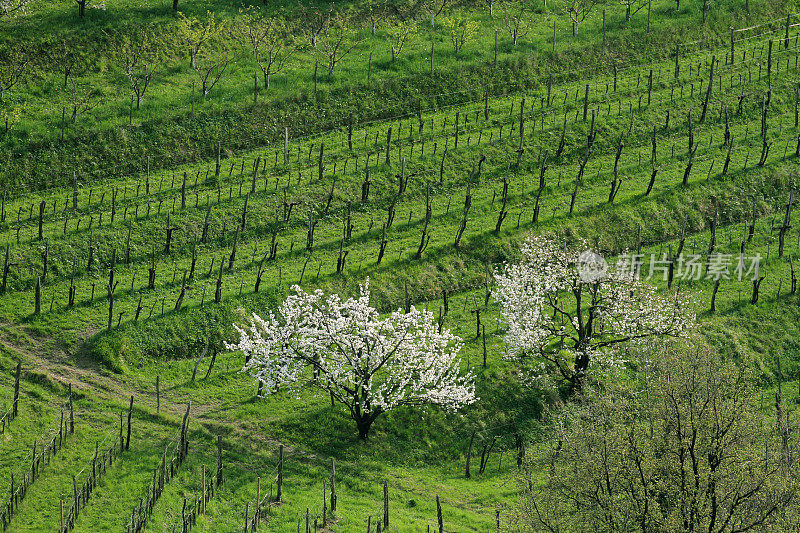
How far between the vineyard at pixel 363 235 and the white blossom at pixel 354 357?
5.06ft

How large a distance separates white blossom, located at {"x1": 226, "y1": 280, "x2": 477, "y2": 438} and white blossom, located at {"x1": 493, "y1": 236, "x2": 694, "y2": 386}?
550cm

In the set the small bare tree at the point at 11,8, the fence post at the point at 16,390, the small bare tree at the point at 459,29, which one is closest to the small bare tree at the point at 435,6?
the small bare tree at the point at 459,29

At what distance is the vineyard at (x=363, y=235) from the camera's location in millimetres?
44219

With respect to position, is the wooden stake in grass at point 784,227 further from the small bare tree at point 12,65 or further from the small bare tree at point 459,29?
the small bare tree at point 12,65

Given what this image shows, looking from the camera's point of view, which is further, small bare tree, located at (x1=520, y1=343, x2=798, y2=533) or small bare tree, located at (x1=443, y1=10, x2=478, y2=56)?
small bare tree, located at (x1=443, y1=10, x2=478, y2=56)

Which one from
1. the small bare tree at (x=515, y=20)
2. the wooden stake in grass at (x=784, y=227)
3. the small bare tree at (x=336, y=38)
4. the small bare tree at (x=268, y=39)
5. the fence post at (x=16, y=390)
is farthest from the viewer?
the small bare tree at (x=515, y=20)

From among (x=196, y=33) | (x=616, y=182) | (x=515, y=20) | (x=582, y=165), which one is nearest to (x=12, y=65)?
(x=196, y=33)

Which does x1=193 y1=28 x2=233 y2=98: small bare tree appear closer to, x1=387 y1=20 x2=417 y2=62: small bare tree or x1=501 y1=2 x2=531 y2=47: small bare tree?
x1=387 y1=20 x2=417 y2=62: small bare tree

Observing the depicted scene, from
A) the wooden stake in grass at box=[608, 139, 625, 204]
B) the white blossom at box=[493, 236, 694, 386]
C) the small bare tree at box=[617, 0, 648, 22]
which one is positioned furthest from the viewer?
the small bare tree at box=[617, 0, 648, 22]

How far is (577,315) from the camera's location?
54438mm

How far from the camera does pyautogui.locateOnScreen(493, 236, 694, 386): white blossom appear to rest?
53031mm

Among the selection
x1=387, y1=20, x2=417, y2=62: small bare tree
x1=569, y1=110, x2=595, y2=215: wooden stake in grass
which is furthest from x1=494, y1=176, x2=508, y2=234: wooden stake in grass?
x1=387, y1=20, x2=417, y2=62: small bare tree

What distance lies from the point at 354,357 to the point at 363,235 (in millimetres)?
14576

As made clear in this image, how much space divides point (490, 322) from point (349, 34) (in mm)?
35743
